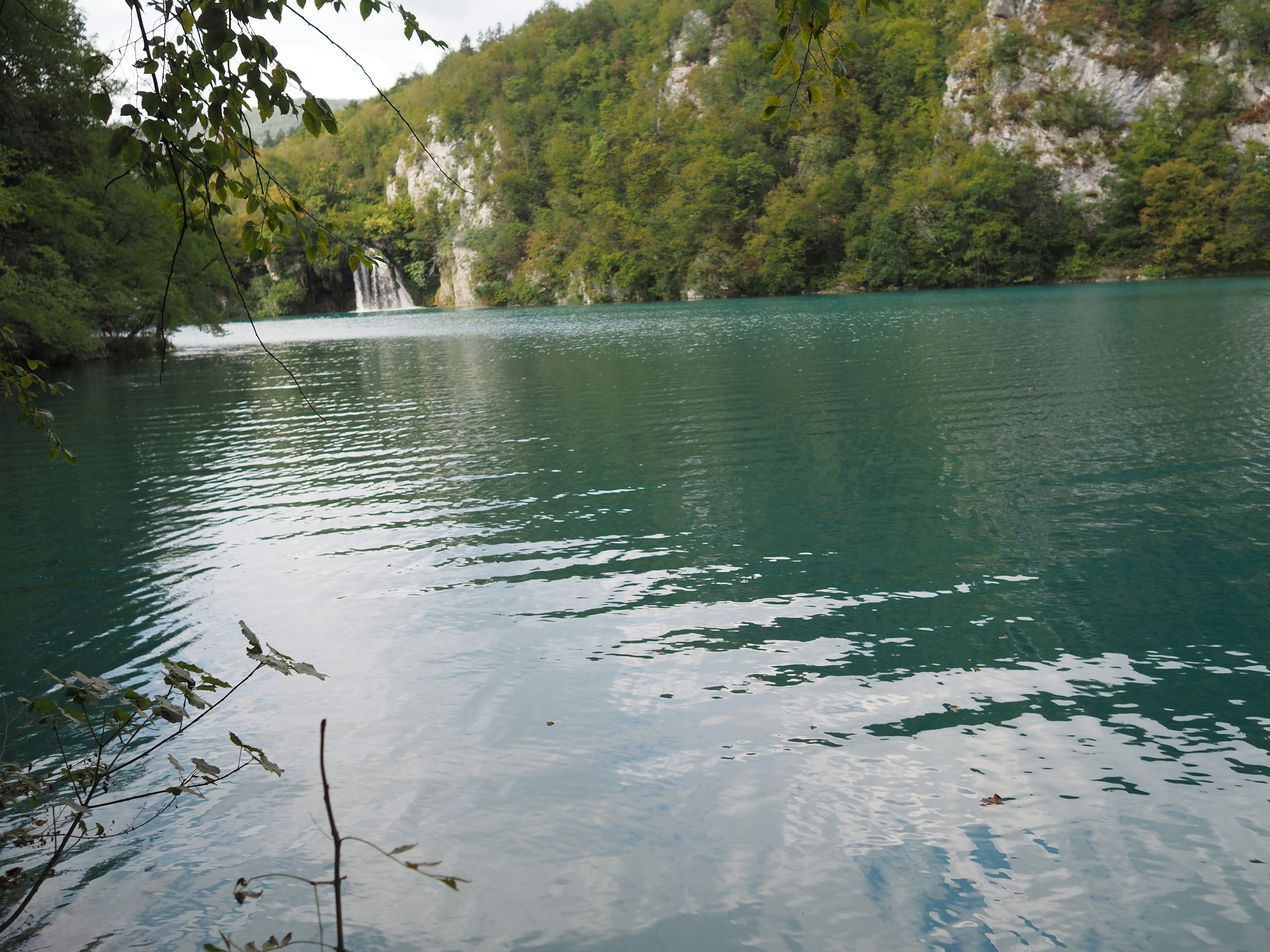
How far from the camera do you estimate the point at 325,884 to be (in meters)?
3.12

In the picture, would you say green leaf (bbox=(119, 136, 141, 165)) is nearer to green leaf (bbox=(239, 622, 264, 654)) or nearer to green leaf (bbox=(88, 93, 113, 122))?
green leaf (bbox=(88, 93, 113, 122))

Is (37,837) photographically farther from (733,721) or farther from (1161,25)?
(1161,25)

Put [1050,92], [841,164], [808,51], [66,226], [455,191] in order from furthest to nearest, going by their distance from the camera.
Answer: [455,191] < [841,164] < [1050,92] < [66,226] < [808,51]

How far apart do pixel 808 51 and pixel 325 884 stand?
361 centimetres

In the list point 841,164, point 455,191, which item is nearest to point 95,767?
point 841,164

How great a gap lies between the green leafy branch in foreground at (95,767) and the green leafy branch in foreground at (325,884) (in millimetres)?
437

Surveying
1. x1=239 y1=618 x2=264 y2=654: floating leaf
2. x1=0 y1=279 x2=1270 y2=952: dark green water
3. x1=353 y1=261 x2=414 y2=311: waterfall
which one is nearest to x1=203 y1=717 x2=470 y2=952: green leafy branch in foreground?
x1=0 y1=279 x2=1270 y2=952: dark green water

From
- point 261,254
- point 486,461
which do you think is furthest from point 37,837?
point 486,461

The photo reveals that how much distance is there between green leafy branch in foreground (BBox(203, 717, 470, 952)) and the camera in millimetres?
1808

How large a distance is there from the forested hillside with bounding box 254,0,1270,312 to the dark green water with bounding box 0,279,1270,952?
1189 inches

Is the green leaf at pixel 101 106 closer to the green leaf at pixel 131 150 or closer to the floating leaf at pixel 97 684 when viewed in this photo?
the green leaf at pixel 131 150

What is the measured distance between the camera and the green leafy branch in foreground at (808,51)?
2.72 metres

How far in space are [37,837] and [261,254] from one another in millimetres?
2896

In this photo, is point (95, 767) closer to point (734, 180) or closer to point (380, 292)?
point (734, 180)
